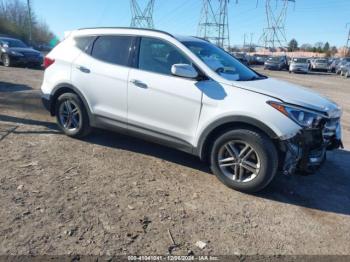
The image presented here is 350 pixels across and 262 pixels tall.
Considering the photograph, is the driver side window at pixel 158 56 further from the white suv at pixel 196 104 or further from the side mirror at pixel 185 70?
the side mirror at pixel 185 70

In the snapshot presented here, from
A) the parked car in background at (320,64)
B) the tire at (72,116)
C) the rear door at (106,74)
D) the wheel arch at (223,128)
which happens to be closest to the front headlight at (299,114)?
the wheel arch at (223,128)

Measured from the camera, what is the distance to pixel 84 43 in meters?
5.34

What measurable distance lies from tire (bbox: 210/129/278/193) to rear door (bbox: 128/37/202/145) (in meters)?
0.42

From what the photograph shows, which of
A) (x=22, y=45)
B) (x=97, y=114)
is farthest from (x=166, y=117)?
(x=22, y=45)

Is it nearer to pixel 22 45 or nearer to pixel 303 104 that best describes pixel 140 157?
pixel 303 104

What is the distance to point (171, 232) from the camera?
10.6ft

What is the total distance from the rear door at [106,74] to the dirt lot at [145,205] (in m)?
0.73

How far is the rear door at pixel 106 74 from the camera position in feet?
15.9

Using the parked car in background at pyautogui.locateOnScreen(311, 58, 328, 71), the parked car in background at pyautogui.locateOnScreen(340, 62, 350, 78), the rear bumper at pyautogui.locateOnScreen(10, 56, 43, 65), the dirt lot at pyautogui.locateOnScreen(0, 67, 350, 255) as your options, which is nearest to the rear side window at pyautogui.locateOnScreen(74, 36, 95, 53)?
the dirt lot at pyautogui.locateOnScreen(0, 67, 350, 255)

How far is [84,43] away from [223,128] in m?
2.72

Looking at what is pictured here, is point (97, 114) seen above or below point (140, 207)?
above

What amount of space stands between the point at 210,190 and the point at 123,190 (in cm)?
106

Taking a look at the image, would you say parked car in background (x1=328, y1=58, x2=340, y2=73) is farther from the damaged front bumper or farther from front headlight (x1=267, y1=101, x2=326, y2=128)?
front headlight (x1=267, y1=101, x2=326, y2=128)

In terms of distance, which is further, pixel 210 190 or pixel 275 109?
pixel 210 190
